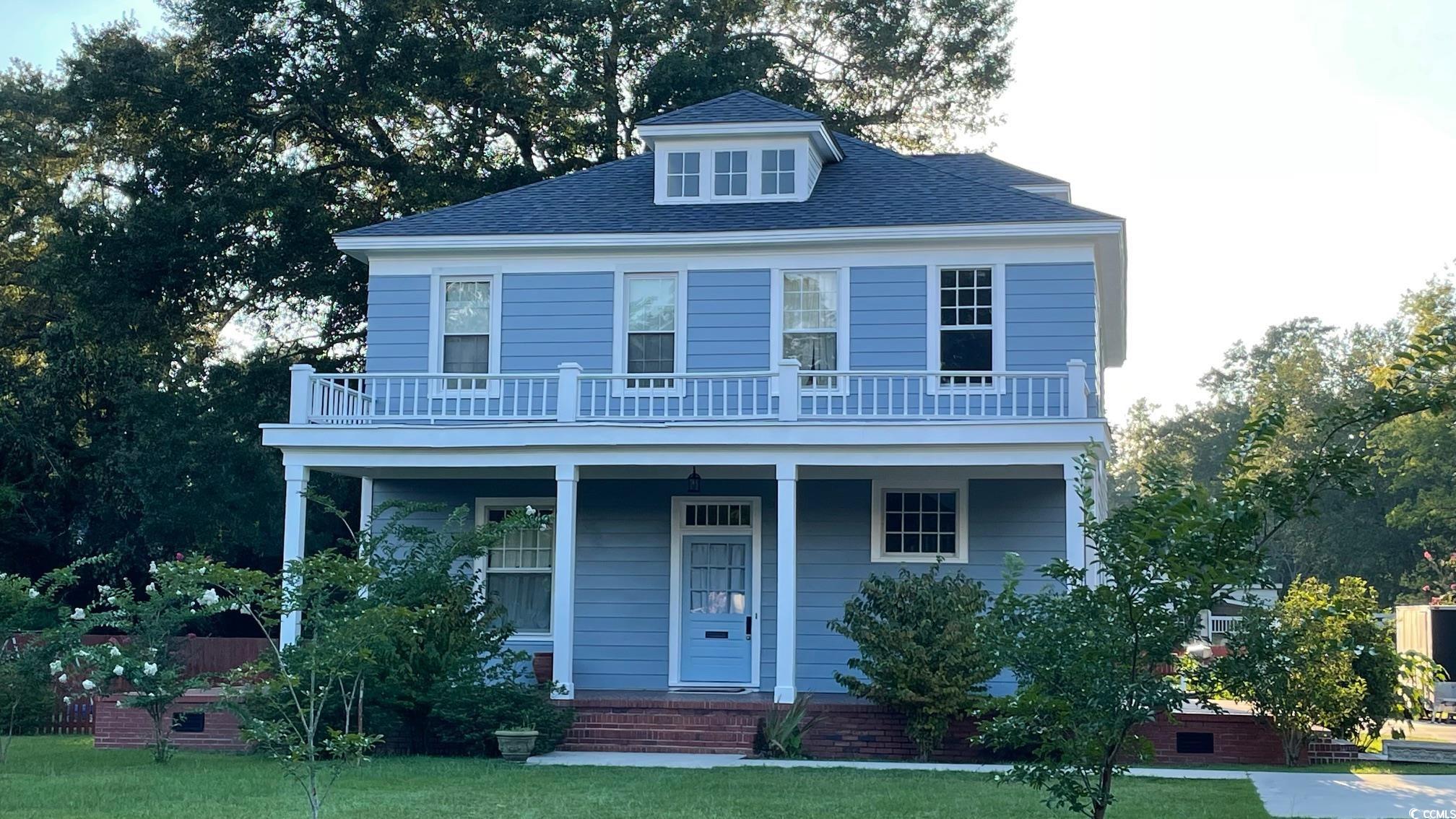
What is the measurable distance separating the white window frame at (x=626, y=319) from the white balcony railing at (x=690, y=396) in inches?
13.2

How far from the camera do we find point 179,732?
1725 cm

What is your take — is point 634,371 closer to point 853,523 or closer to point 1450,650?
point 853,523

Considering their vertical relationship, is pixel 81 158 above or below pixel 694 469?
above

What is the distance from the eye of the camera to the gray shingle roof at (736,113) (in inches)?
828

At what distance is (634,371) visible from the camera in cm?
2034

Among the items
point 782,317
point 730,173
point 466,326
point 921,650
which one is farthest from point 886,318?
point 466,326

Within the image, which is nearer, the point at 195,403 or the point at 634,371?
the point at 634,371

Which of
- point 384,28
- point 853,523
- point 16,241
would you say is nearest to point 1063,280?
point 853,523

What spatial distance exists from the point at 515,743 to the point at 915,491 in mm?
6641

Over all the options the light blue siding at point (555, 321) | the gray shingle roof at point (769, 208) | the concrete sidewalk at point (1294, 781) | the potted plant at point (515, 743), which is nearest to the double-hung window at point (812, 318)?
the gray shingle roof at point (769, 208)

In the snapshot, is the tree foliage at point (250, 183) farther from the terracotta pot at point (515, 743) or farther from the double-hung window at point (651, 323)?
the terracotta pot at point (515, 743)

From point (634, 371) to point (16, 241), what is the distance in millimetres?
21867

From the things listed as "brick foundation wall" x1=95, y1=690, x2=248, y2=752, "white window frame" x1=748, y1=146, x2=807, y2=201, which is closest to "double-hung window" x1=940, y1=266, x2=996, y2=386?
"white window frame" x1=748, y1=146, x2=807, y2=201

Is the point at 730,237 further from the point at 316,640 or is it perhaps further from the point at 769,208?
the point at 316,640
